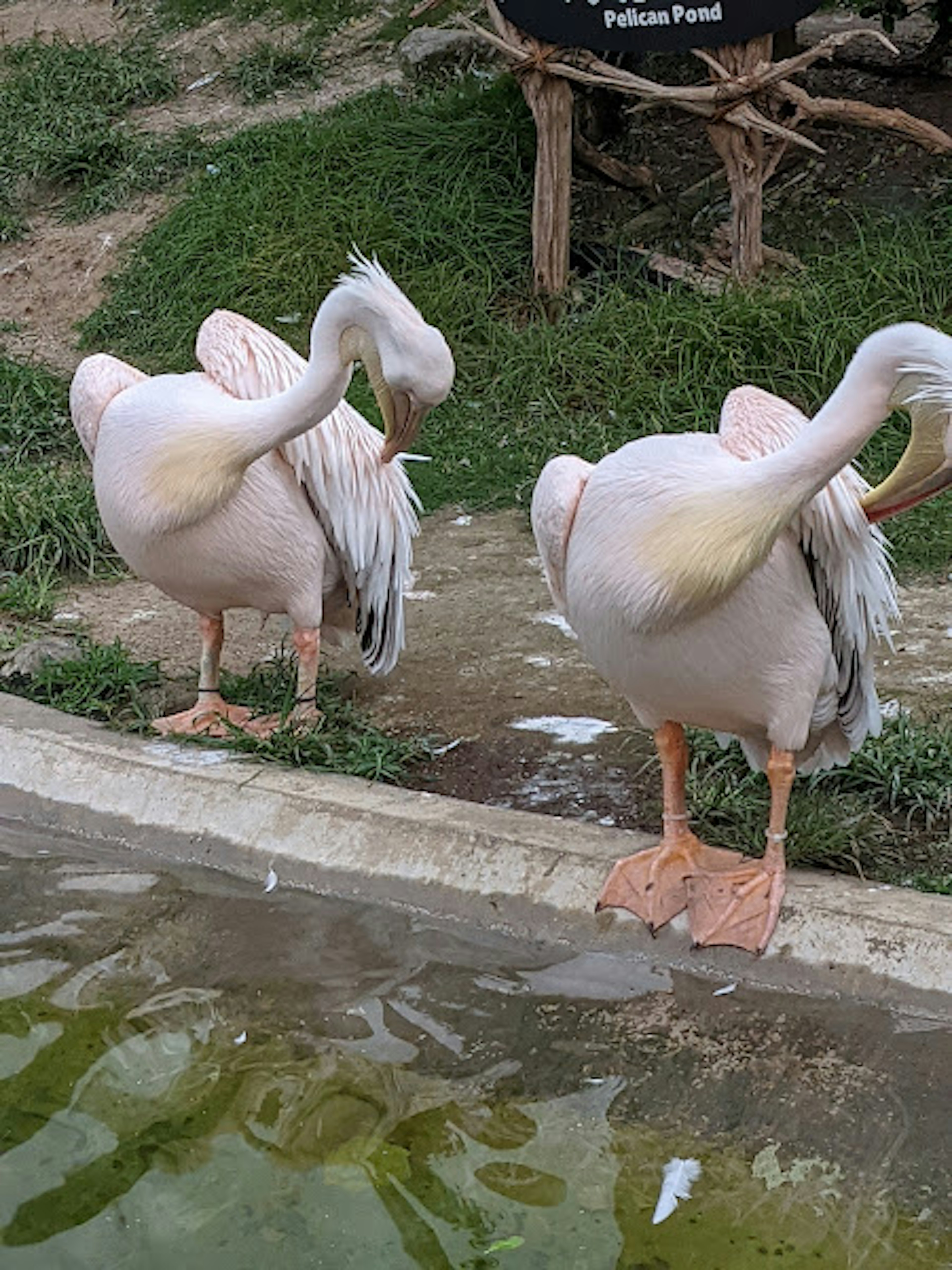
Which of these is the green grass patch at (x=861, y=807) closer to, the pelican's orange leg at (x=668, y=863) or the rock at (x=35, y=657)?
the pelican's orange leg at (x=668, y=863)

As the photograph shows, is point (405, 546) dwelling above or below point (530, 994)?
above

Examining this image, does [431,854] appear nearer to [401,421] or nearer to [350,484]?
[401,421]

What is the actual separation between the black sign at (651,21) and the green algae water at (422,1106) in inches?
155

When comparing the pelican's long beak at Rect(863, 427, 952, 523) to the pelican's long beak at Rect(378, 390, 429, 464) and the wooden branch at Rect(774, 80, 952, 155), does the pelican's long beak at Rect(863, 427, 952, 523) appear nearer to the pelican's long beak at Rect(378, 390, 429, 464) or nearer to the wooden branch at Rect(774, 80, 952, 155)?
the pelican's long beak at Rect(378, 390, 429, 464)

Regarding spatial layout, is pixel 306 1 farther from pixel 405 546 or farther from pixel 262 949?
pixel 262 949

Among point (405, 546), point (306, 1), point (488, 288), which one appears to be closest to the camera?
point (405, 546)

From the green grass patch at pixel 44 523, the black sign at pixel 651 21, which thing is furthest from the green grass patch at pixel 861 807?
the black sign at pixel 651 21

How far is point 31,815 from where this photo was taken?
11.8 ft

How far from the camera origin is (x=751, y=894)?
3.01 m

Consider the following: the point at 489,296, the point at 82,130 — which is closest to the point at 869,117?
the point at 489,296

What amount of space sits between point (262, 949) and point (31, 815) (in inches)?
27.0

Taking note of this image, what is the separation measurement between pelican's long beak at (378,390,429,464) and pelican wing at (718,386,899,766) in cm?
65

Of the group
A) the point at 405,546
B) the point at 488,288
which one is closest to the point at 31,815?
the point at 405,546

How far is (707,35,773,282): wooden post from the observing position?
20.5ft
